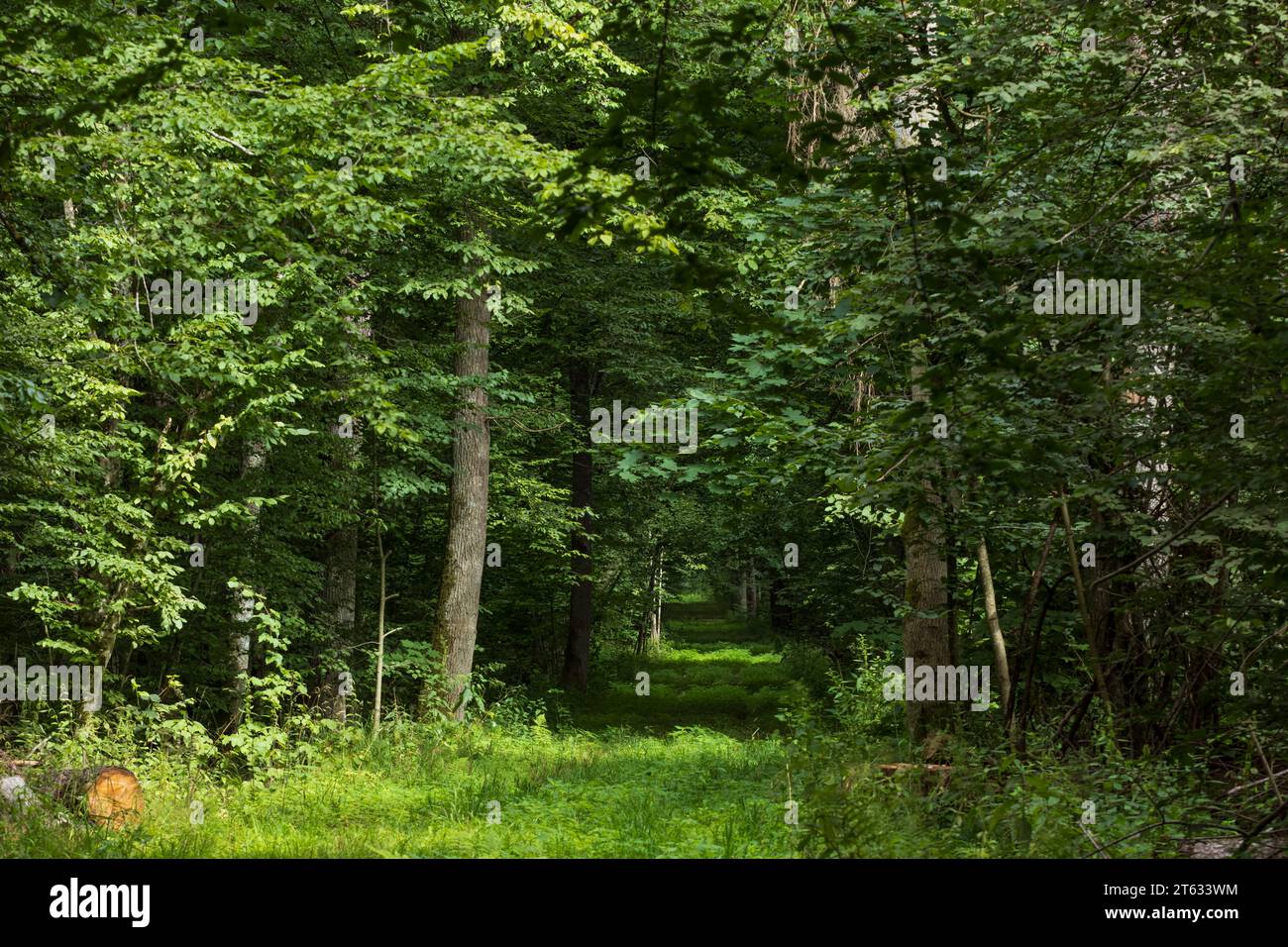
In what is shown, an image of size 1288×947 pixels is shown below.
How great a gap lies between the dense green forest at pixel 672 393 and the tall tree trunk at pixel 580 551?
2807mm

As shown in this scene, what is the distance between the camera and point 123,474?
12828 millimetres

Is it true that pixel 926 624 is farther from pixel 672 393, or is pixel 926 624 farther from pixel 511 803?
pixel 672 393

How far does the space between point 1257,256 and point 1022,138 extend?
5.22 ft

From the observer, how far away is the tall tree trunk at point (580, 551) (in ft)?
68.0

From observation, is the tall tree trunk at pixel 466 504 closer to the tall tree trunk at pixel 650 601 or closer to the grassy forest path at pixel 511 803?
the grassy forest path at pixel 511 803

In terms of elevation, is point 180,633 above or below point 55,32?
below

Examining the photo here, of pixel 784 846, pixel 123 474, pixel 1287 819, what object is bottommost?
pixel 784 846

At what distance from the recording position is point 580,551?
20.2m

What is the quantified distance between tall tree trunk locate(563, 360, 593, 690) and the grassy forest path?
5122 mm

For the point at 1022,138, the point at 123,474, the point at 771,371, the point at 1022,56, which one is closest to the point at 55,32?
the point at 1022,138

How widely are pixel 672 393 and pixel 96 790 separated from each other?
36.0ft

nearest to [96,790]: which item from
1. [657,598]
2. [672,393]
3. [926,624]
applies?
[926,624]

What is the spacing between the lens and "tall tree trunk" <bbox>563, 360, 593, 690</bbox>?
20.7 metres
